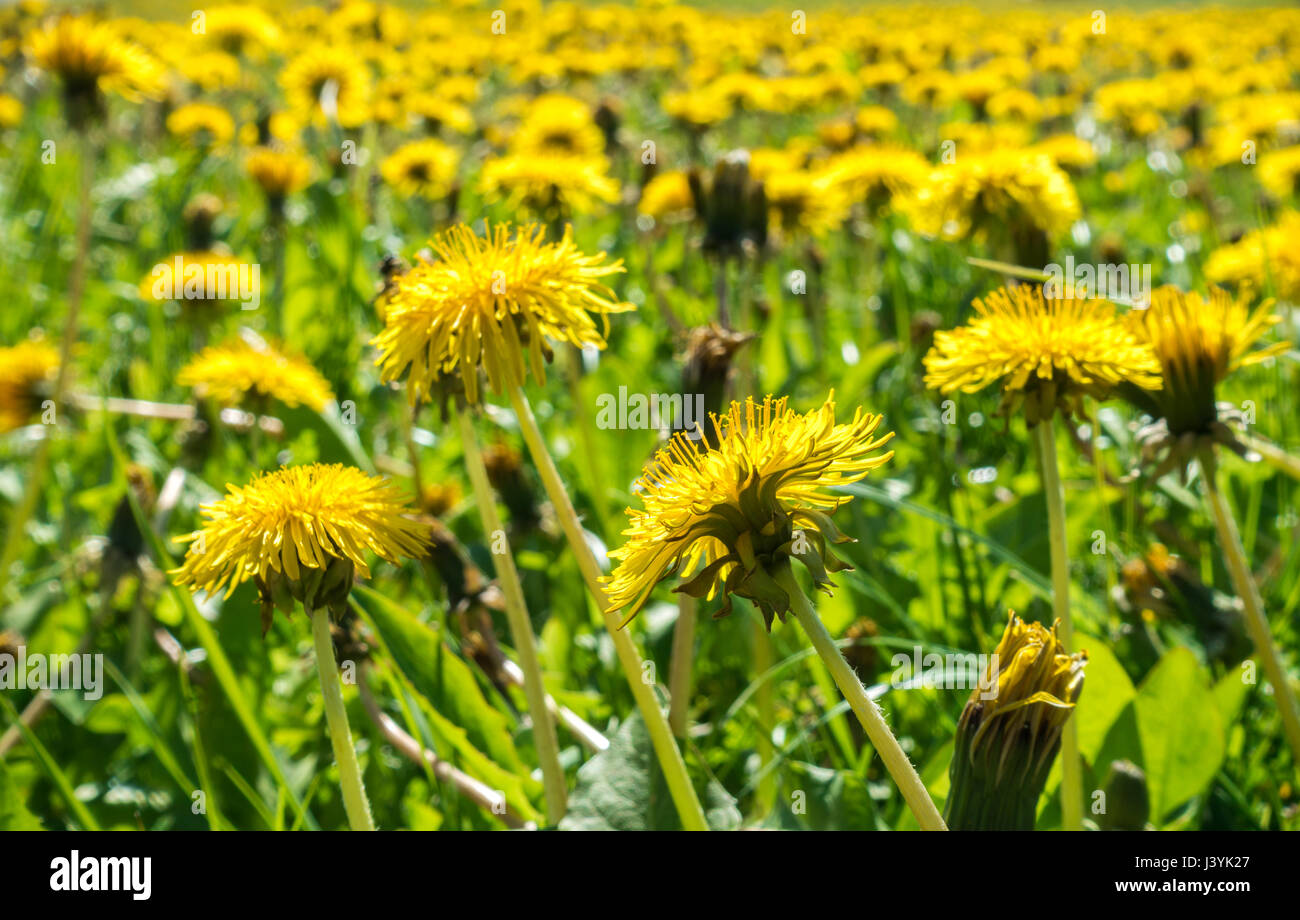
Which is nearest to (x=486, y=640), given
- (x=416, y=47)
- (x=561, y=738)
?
(x=561, y=738)

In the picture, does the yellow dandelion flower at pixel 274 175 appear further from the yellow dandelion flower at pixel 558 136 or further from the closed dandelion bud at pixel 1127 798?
the closed dandelion bud at pixel 1127 798

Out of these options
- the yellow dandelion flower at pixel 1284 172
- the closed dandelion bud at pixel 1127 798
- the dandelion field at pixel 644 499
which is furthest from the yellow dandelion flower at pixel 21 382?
the yellow dandelion flower at pixel 1284 172

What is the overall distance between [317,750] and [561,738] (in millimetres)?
472

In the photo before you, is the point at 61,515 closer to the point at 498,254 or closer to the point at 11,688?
the point at 11,688

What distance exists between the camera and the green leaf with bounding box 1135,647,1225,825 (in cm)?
165

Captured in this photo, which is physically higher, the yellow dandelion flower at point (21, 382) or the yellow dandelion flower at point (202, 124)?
the yellow dandelion flower at point (202, 124)

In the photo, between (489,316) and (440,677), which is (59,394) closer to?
(440,677)

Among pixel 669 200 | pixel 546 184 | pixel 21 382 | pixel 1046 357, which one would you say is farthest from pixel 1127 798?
pixel 21 382

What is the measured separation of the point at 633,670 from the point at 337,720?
36 centimetres

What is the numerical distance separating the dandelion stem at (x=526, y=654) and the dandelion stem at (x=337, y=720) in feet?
1.11

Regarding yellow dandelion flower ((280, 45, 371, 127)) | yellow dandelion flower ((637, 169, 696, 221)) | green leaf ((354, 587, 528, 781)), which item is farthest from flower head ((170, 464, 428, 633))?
yellow dandelion flower ((280, 45, 371, 127))

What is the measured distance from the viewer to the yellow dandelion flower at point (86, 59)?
2.64 metres

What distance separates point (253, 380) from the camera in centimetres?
254
